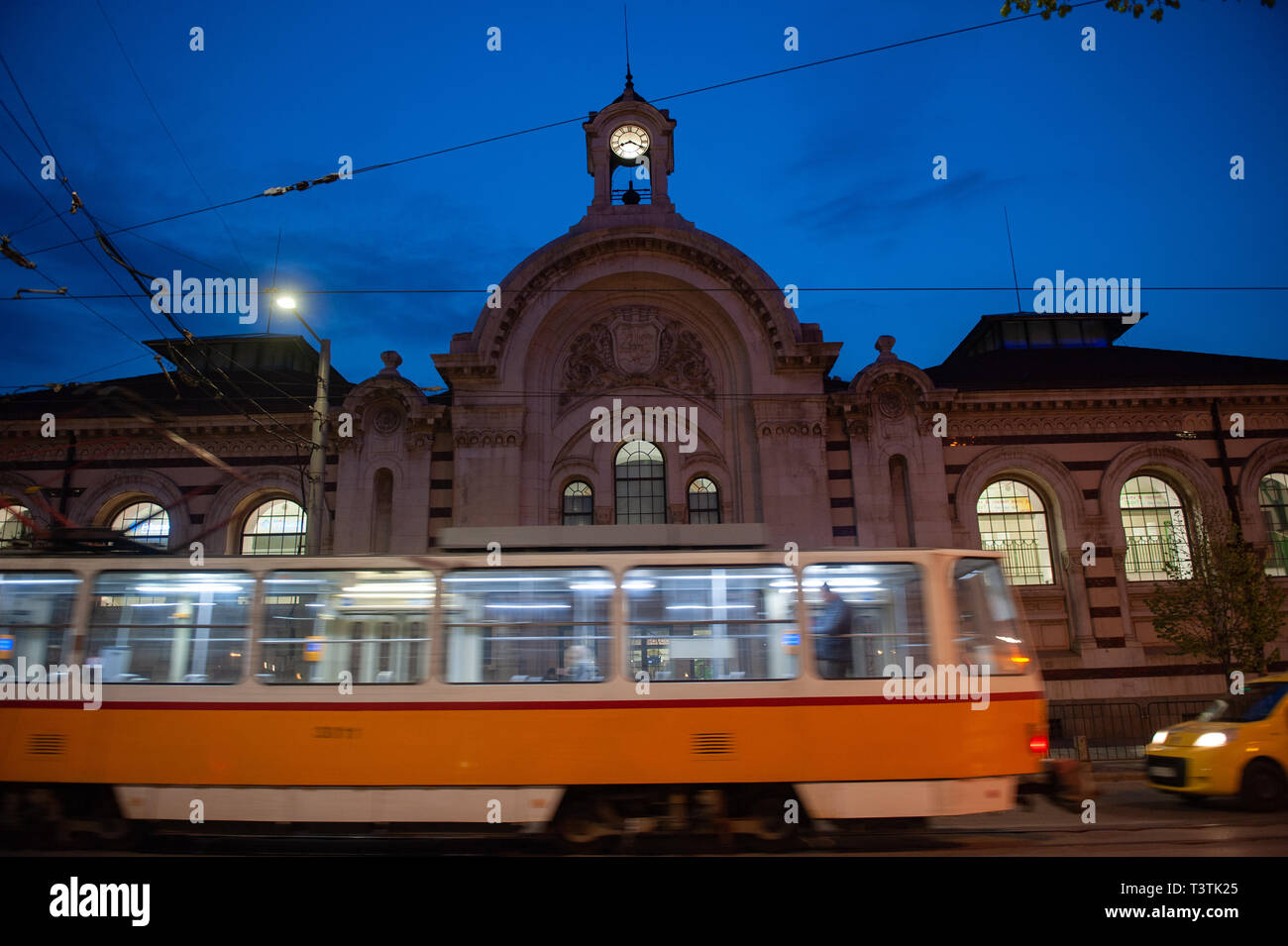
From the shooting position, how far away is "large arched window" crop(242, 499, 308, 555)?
22953 millimetres

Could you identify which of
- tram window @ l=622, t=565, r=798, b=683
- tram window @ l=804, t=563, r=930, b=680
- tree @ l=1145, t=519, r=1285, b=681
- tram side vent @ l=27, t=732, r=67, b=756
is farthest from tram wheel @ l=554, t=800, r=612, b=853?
tree @ l=1145, t=519, r=1285, b=681

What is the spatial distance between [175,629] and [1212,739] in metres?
13.8

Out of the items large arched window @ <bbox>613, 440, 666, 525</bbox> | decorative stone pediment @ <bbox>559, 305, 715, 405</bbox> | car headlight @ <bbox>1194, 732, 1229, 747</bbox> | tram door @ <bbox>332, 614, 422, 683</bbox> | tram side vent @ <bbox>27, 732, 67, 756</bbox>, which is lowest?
car headlight @ <bbox>1194, 732, 1229, 747</bbox>

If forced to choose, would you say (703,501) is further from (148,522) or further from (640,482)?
(148,522)

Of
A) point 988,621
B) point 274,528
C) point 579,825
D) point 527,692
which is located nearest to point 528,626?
point 527,692

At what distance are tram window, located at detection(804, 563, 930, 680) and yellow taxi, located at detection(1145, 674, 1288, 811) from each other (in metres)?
5.78

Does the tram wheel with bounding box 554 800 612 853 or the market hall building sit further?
the market hall building

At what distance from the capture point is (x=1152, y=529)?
2264 centimetres

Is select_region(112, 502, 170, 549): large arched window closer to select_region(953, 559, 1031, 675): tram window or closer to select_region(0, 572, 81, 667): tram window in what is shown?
select_region(0, 572, 81, 667): tram window

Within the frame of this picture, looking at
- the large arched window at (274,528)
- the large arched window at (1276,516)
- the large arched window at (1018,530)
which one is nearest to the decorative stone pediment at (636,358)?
the large arched window at (274,528)

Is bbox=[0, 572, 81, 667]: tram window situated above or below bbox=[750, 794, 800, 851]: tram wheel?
above

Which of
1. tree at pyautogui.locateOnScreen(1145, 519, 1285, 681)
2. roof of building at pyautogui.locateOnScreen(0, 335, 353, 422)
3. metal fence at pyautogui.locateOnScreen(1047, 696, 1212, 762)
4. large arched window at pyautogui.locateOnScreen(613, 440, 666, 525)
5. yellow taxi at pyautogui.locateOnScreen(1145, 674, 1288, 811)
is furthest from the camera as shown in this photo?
roof of building at pyautogui.locateOnScreen(0, 335, 353, 422)
